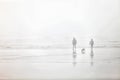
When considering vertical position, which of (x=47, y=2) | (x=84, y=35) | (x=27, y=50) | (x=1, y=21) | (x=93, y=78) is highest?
(x=47, y=2)

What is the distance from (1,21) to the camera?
3.92ft

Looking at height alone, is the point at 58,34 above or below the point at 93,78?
above

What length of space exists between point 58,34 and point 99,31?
298 millimetres

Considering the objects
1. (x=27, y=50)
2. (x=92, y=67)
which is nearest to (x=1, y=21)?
(x=27, y=50)

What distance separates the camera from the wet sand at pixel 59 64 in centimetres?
119

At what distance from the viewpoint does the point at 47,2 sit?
1.19 meters

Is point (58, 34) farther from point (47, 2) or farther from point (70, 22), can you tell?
point (47, 2)

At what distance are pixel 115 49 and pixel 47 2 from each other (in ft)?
1.97

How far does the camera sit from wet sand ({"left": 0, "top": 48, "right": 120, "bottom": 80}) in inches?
47.0

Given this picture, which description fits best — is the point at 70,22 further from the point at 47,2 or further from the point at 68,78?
the point at 68,78

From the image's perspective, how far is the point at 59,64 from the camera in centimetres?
120

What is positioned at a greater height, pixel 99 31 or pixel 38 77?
pixel 99 31

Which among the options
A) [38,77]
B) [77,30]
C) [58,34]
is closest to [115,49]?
[77,30]

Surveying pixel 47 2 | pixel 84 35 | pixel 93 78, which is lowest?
pixel 93 78
